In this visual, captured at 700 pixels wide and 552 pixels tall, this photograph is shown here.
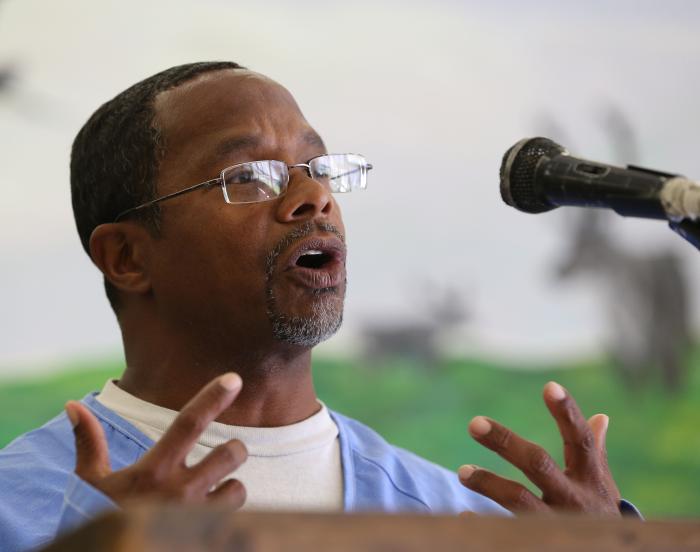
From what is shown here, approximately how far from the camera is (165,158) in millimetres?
2309

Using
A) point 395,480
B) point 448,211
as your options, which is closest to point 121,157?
point 395,480

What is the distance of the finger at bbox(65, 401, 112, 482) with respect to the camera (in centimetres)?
149

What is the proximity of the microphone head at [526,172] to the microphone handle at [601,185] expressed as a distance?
0.04 ft

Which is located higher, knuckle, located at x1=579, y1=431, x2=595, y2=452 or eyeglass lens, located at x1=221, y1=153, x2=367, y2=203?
eyeglass lens, located at x1=221, y1=153, x2=367, y2=203

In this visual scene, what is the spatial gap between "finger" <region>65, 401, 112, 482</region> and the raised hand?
515mm

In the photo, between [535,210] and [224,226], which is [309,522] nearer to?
[535,210]

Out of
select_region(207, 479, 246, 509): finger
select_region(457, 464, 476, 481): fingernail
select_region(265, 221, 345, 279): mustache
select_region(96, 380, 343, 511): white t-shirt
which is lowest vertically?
select_region(96, 380, 343, 511): white t-shirt

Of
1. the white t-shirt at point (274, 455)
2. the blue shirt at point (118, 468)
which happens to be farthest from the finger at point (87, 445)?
the white t-shirt at point (274, 455)

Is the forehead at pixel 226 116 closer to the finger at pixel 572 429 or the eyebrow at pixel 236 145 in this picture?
the eyebrow at pixel 236 145

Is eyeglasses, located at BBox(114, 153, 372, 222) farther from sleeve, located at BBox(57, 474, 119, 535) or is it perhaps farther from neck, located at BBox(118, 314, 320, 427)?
sleeve, located at BBox(57, 474, 119, 535)

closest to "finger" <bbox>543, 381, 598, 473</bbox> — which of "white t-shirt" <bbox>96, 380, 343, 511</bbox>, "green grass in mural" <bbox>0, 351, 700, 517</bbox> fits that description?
"white t-shirt" <bbox>96, 380, 343, 511</bbox>

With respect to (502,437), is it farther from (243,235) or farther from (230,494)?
(243,235)

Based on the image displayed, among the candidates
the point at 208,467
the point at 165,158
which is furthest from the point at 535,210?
the point at 165,158

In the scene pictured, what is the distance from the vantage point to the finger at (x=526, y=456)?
5.36 feet
